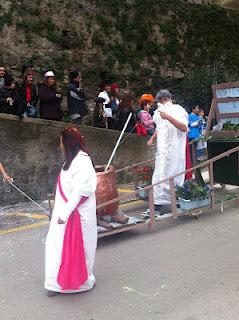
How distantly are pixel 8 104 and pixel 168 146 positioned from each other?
3.29m

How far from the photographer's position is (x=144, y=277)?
5.11 metres

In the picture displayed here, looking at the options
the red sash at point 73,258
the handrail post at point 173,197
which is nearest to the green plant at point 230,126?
the handrail post at point 173,197

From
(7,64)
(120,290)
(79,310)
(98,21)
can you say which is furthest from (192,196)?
(98,21)

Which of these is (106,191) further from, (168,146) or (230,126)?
(230,126)

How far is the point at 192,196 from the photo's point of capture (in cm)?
710

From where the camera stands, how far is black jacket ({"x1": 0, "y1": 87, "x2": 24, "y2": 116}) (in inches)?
358

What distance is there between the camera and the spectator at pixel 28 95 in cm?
962

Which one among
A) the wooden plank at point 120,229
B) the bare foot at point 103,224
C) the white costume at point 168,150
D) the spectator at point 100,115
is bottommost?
the wooden plank at point 120,229

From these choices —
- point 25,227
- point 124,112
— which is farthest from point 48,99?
point 25,227

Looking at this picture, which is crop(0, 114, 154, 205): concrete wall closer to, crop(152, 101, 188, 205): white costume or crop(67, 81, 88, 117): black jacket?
crop(67, 81, 88, 117): black jacket

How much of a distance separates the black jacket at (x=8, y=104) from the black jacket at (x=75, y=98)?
1.36 m

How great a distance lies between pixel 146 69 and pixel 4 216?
29.4 feet

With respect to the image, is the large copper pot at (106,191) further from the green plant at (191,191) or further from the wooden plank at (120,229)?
the green plant at (191,191)

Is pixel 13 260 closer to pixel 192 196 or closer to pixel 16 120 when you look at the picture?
pixel 192 196
